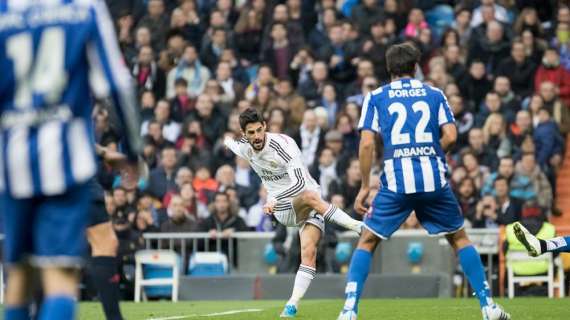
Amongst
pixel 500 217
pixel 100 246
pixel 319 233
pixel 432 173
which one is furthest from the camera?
pixel 500 217

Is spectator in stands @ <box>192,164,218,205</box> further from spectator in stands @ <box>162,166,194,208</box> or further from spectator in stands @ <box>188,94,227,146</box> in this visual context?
spectator in stands @ <box>188,94,227,146</box>

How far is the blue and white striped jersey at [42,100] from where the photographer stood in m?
6.37

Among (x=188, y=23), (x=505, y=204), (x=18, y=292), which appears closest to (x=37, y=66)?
(x=18, y=292)

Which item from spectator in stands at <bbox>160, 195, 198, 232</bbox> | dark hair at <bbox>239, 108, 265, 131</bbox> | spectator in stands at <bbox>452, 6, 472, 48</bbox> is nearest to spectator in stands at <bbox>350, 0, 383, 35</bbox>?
spectator in stands at <bbox>452, 6, 472, 48</bbox>

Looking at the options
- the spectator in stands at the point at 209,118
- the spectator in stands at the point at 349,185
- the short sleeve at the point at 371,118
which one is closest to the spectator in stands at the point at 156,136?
the spectator in stands at the point at 209,118

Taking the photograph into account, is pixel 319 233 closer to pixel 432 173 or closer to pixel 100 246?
pixel 432 173

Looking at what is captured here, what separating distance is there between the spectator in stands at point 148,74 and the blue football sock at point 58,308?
16591mm

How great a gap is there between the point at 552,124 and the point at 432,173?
33.0ft

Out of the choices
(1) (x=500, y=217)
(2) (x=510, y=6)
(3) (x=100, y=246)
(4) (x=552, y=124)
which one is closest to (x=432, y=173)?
(3) (x=100, y=246)

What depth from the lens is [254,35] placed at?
925 inches

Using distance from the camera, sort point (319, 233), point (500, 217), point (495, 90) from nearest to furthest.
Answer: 1. point (319, 233)
2. point (500, 217)
3. point (495, 90)

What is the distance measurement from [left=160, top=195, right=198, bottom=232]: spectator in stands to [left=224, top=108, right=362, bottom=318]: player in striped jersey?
21.1 ft

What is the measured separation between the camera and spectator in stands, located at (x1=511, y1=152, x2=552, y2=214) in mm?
19141

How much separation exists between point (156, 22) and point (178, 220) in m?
5.85
